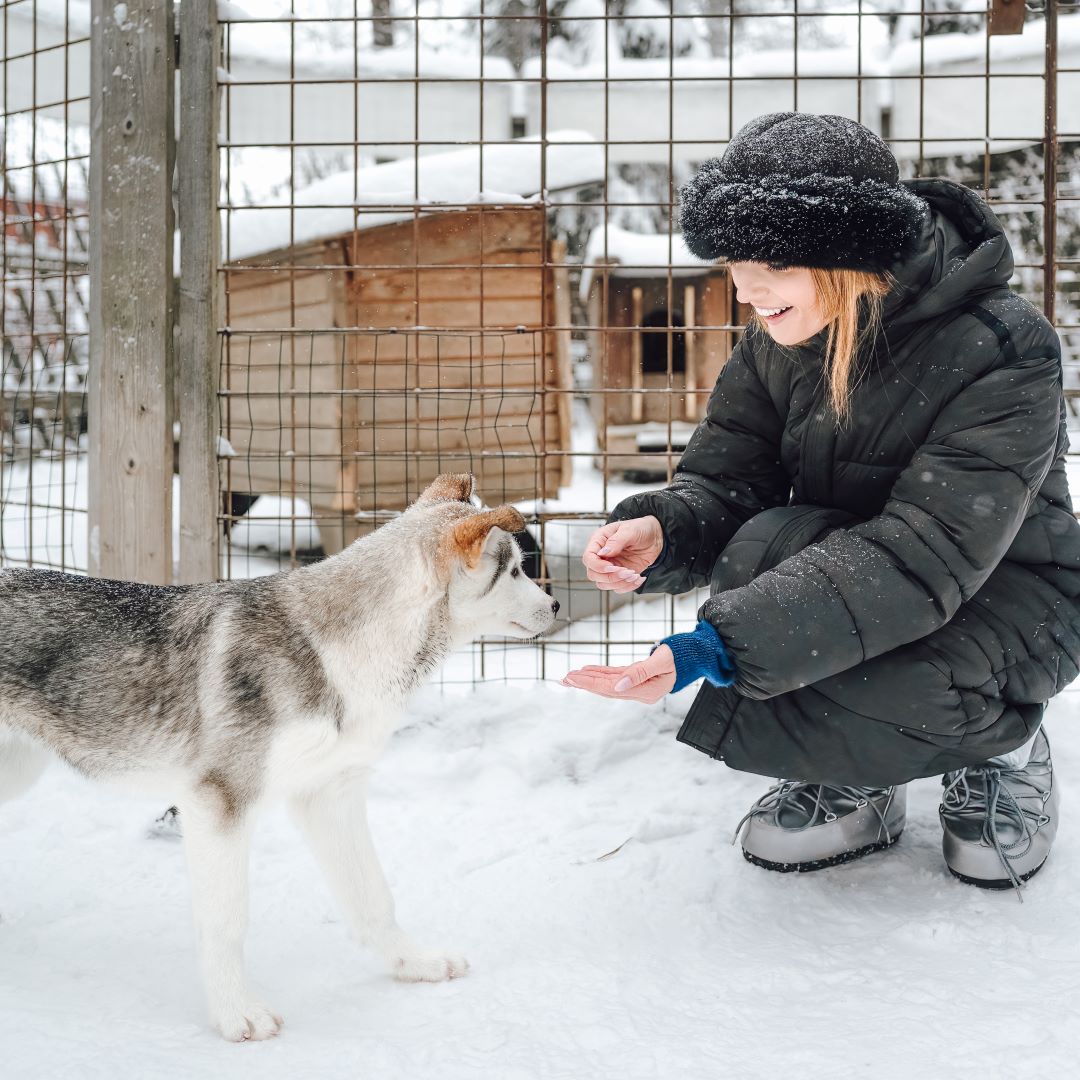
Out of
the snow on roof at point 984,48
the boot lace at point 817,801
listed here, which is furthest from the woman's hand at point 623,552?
the snow on roof at point 984,48

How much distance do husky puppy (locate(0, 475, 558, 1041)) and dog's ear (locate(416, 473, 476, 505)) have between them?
171 millimetres

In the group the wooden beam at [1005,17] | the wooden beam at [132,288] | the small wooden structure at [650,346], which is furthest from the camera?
the small wooden structure at [650,346]

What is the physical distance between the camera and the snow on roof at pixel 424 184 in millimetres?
6273

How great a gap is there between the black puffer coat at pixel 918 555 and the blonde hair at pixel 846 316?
36 millimetres

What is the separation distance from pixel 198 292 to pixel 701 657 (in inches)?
109

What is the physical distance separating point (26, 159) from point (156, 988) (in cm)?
1285

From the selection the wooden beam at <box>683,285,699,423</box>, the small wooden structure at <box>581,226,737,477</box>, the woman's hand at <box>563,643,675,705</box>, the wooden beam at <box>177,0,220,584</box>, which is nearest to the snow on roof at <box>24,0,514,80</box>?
the wooden beam at <box>177,0,220,584</box>

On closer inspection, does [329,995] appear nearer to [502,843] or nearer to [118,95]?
[502,843]

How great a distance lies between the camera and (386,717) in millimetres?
2559

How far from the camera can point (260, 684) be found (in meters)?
2.49

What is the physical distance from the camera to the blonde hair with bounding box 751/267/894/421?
2516 millimetres

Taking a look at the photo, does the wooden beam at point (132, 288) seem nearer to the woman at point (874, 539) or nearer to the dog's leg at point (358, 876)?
the dog's leg at point (358, 876)

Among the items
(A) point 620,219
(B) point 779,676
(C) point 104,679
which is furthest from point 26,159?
(B) point 779,676

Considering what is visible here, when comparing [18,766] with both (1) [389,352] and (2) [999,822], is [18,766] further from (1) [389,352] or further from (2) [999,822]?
(1) [389,352]
